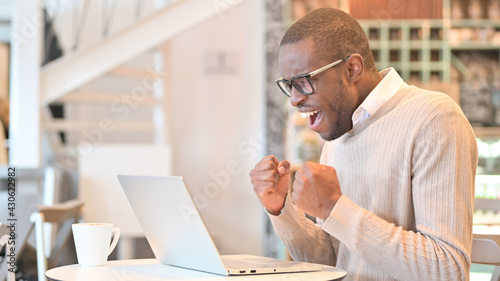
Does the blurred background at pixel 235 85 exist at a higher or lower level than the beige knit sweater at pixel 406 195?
higher

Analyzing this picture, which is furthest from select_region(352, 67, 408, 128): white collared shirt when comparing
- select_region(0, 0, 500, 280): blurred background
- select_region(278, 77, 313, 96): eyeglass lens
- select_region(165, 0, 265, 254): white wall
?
select_region(165, 0, 265, 254): white wall

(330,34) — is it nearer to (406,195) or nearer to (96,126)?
(406,195)

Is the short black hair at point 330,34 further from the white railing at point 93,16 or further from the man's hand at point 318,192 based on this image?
the white railing at point 93,16

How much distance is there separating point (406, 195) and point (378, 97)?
215mm

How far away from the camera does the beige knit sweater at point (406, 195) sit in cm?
121

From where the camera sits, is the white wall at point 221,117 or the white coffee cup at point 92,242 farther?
the white wall at point 221,117

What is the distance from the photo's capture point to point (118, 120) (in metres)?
5.20

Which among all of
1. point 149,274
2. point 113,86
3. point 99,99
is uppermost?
point 113,86

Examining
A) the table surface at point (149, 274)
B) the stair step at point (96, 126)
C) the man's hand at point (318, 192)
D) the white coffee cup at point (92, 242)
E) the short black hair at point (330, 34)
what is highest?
the short black hair at point (330, 34)

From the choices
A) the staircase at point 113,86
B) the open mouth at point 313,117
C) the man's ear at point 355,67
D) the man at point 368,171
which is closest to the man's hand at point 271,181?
the man at point 368,171

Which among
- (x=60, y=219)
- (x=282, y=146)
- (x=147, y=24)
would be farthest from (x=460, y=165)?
(x=282, y=146)

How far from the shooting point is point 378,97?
1.41m

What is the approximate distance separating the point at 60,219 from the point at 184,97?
3053mm

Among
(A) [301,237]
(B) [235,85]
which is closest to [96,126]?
(B) [235,85]
